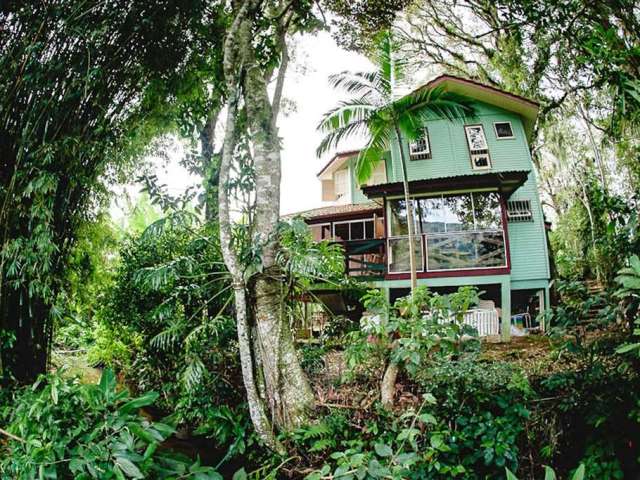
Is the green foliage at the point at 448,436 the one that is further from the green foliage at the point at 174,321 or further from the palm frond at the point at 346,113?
the palm frond at the point at 346,113

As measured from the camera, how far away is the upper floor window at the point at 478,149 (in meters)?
11.4

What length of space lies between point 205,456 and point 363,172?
558cm

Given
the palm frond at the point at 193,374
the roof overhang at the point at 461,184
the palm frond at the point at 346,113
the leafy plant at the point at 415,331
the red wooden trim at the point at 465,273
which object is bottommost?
the palm frond at the point at 193,374

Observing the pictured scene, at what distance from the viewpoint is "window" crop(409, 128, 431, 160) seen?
11.6 meters

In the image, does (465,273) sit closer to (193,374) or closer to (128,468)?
(193,374)

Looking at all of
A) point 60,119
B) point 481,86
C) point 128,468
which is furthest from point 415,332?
point 481,86

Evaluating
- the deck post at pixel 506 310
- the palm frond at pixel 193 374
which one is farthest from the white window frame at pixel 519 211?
the palm frond at pixel 193 374

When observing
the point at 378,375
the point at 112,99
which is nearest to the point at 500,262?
the point at 378,375

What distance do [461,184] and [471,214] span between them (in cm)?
87

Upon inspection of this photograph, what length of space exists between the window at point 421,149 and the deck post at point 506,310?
436 cm

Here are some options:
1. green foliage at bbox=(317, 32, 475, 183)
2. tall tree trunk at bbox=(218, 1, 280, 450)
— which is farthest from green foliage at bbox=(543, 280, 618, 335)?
green foliage at bbox=(317, 32, 475, 183)

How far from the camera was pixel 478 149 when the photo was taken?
11.4m

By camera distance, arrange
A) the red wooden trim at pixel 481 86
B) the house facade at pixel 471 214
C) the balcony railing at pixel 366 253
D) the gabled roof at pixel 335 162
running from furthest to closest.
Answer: the gabled roof at pixel 335 162
the red wooden trim at pixel 481 86
the balcony railing at pixel 366 253
the house facade at pixel 471 214

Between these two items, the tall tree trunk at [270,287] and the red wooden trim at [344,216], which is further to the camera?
the red wooden trim at [344,216]
